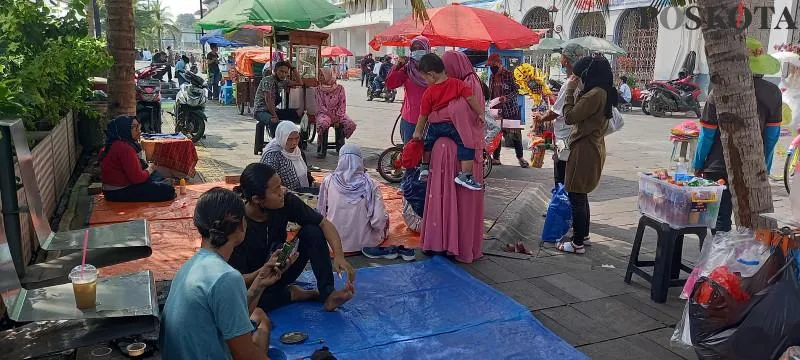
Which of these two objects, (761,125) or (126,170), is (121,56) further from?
(761,125)

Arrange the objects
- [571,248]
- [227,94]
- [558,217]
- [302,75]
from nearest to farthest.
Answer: [571,248] < [558,217] < [302,75] < [227,94]

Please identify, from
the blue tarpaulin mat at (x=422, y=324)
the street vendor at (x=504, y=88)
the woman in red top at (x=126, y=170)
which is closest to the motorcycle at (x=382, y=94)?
the street vendor at (x=504, y=88)

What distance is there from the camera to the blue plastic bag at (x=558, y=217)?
5297 millimetres

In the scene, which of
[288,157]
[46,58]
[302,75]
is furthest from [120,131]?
[302,75]

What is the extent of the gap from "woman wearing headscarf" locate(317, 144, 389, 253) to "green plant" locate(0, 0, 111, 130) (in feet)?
7.39

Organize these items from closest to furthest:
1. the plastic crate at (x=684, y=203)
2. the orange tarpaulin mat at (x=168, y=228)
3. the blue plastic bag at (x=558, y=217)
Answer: the plastic crate at (x=684, y=203), the orange tarpaulin mat at (x=168, y=228), the blue plastic bag at (x=558, y=217)

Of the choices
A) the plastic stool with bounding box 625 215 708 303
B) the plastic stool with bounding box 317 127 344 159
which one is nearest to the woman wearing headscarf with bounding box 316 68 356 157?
the plastic stool with bounding box 317 127 344 159

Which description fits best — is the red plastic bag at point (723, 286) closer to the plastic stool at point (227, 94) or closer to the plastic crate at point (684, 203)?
the plastic crate at point (684, 203)

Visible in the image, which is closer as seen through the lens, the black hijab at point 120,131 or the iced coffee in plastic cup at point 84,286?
the iced coffee in plastic cup at point 84,286

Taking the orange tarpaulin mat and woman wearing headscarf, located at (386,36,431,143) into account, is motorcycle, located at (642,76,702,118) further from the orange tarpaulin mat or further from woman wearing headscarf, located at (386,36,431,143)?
the orange tarpaulin mat

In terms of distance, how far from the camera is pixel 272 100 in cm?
851

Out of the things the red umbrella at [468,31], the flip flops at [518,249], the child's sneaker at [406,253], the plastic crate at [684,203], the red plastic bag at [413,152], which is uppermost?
the red umbrella at [468,31]

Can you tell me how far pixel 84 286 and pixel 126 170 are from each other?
3.82m

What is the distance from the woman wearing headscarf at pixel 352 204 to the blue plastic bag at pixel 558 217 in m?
1.50
